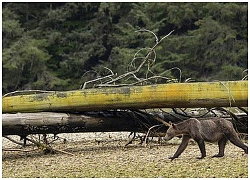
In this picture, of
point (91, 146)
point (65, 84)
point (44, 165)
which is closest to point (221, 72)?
point (65, 84)

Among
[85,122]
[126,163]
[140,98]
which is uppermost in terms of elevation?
[140,98]

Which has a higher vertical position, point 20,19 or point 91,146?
point 20,19

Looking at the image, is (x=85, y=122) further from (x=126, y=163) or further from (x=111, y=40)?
(x=111, y=40)

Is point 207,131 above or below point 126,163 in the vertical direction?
above

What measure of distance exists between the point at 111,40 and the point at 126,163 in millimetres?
23577

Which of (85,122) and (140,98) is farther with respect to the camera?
(85,122)

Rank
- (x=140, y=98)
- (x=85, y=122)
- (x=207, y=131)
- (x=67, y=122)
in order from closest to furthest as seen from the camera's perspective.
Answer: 1. (x=207, y=131)
2. (x=140, y=98)
3. (x=67, y=122)
4. (x=85, y=122)

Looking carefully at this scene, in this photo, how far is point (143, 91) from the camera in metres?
6.91

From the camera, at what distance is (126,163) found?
635cm

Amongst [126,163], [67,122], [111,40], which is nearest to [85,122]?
[67,122]

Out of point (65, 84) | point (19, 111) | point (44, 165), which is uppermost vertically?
point (19, 111)

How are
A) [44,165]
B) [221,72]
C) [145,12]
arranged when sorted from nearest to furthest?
[44,165] < [221,72] < [145,12]

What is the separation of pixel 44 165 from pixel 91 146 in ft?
7.41

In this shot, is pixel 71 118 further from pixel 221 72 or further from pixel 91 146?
pixel 221 72
